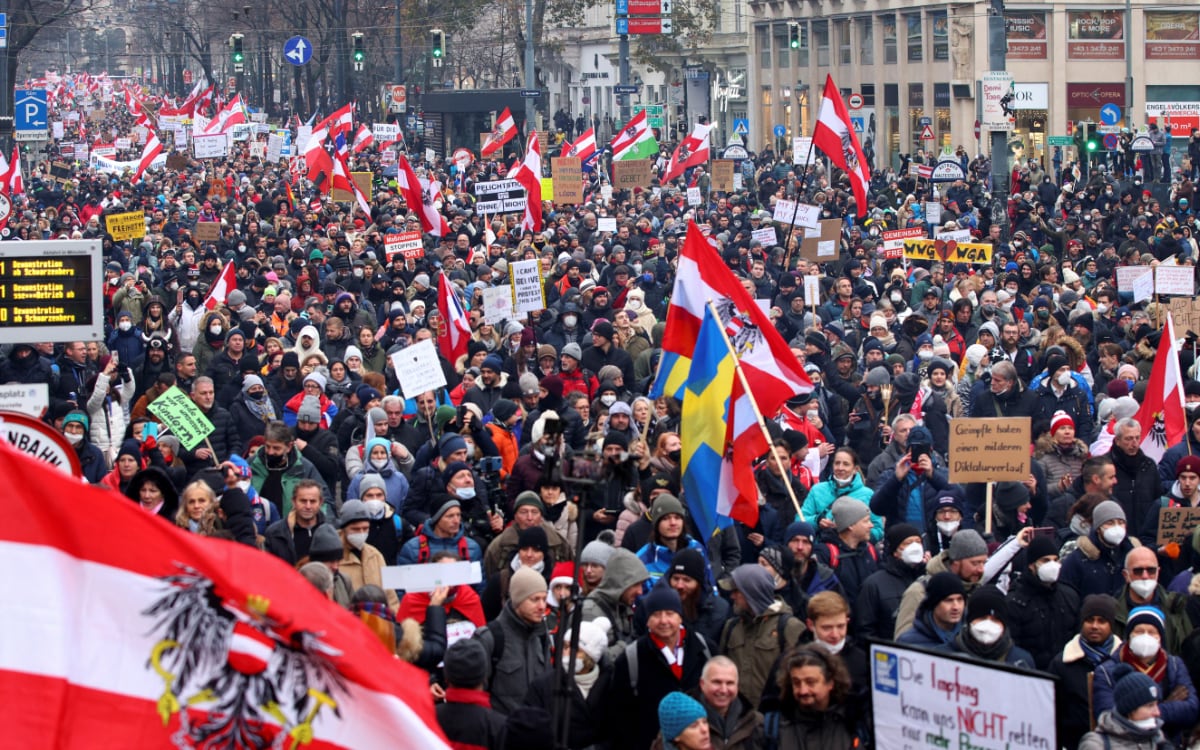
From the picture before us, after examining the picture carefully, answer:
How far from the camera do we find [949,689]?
5.64 m

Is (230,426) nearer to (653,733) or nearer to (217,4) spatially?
(653,733)

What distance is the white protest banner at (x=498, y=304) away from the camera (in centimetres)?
1633

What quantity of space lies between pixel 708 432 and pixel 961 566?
61.6 inches

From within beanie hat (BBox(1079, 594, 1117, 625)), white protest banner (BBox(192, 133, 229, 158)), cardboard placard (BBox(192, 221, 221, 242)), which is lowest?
beanie hat (BBox(1079, 594, 1117, 625))

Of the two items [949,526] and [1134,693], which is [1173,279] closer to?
[949,526]

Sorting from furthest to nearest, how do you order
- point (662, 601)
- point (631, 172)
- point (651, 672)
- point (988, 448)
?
1. point (631, 172)
2. point (988, 448)
3. point (662, 601)
4. point (651, 672)

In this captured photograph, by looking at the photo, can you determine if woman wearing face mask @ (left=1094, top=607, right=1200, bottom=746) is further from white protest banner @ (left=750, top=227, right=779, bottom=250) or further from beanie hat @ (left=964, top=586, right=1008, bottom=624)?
white protest banner @ (left=750, top=227, right=779, bottom=250)

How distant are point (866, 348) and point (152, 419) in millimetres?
5509

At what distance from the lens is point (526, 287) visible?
53.4ft

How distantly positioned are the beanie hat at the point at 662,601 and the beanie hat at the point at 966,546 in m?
1.44

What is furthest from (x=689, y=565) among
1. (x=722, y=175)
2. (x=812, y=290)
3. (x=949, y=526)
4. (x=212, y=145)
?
(x=212, y=145)

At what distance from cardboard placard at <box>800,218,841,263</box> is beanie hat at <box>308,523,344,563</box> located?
44.5 feet

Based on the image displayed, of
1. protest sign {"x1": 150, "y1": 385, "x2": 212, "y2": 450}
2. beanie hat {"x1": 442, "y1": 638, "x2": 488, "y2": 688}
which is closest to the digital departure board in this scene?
protest sign {"x1": 150, "y1": 385, "x2": 212, "y2": 450}

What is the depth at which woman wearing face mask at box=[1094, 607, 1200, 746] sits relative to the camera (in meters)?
6.70
